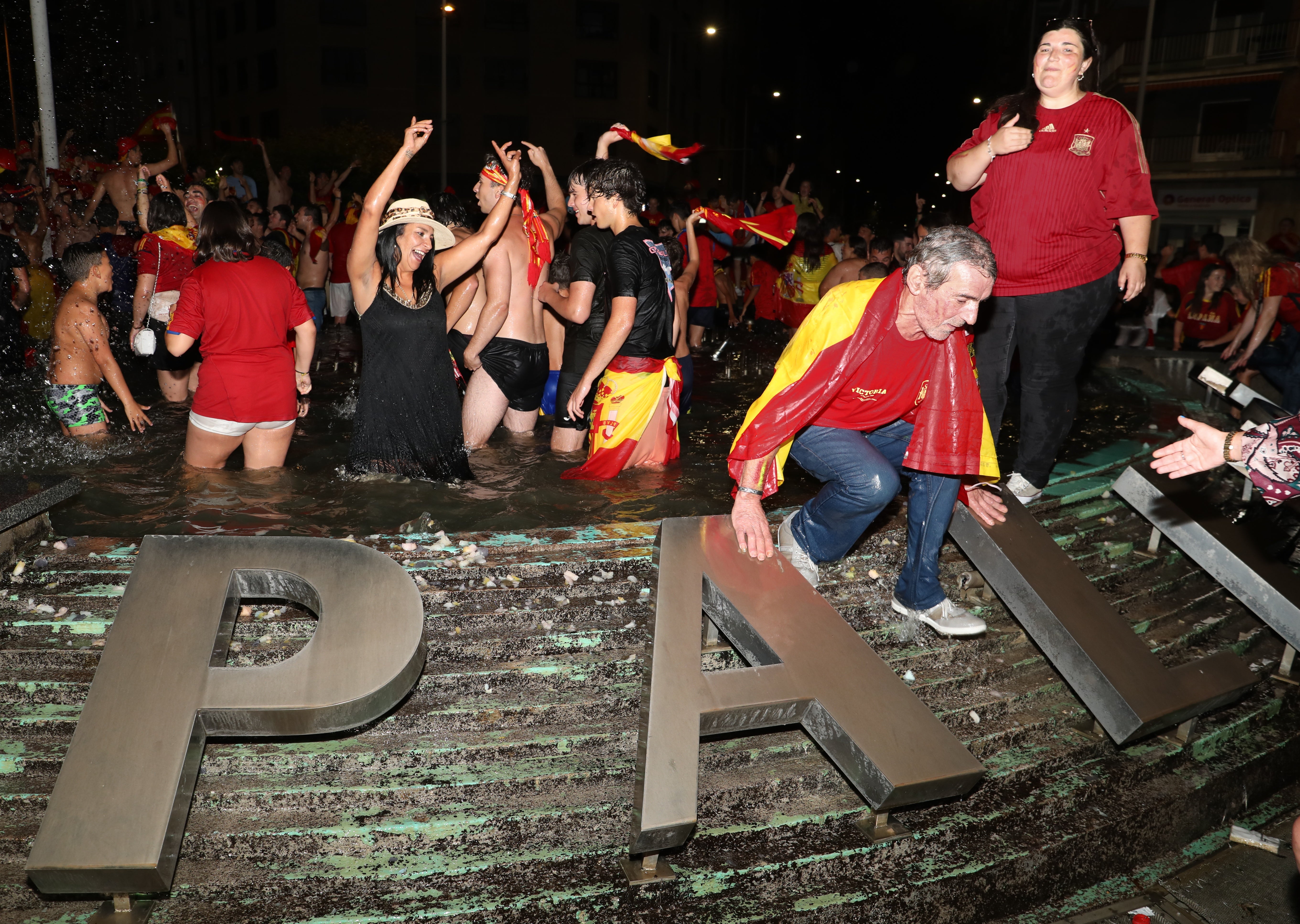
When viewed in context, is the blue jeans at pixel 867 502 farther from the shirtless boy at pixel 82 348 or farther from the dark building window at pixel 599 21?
the dark building window at pixel 599 21

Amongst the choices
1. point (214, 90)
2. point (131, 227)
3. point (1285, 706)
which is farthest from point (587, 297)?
point (214, 90)

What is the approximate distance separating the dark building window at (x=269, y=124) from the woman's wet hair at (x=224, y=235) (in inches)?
1733

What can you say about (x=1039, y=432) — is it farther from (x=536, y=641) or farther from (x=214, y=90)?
(x=214, y=90)

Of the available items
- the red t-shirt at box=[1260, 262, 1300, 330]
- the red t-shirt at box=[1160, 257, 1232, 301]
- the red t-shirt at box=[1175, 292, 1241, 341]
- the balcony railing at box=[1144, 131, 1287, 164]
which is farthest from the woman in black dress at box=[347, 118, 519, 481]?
the balcony railing at box=[1144, 131, 1287, 164]

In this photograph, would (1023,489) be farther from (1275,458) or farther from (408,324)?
(408,324)

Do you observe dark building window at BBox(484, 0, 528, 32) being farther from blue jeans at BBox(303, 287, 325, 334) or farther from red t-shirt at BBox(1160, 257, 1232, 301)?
red t-shirt at BBox(1160, 257, 1232, 301)

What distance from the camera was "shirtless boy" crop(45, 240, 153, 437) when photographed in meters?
6.03

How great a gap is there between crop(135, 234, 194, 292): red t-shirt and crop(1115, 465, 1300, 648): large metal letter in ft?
22.1

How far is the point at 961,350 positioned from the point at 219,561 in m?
2.82

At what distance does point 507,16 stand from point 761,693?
1832 inches

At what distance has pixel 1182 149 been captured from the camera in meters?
34.0

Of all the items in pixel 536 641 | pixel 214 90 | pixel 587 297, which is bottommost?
pixel 536 641

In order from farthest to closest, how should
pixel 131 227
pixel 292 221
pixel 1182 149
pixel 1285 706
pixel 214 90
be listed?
pixel 214 90 → pixel 1182 149 → pixel 292 221 → pixel 131 227 → pixel 1285 706

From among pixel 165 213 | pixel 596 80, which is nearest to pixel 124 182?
pixel 165 213
